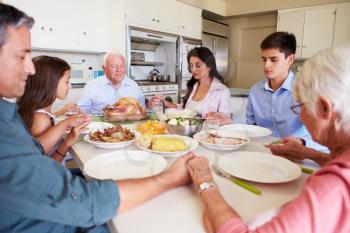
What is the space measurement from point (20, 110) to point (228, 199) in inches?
42.7

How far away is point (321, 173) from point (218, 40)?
16.1 feet

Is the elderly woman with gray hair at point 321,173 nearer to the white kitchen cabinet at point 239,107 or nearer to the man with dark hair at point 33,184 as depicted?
the man with dark hair at point 33,184

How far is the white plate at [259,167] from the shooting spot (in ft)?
2.73

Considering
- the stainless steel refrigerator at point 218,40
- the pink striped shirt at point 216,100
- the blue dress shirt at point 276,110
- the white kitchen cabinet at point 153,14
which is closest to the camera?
the blue dress shirt at point 276,110

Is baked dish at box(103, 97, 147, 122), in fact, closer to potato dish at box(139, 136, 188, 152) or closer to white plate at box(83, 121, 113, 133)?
white plate at box(83, 121, 113, 133)

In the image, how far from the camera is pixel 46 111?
139 centimetres

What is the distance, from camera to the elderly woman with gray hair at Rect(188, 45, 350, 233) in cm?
48

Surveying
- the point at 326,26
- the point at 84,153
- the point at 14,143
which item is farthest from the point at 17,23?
the point at 326,26

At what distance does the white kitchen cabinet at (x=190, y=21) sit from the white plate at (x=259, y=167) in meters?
3.65

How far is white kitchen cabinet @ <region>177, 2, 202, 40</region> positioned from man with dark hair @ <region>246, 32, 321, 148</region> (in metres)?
2.77

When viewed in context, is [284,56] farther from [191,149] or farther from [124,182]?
[124,182]

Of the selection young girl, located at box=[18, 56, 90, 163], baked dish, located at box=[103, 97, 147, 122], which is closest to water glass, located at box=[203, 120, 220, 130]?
baked dish, located at box=[103, 97, 147, 122]

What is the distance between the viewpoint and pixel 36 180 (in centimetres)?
56

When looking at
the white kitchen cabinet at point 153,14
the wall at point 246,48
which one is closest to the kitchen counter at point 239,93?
the wall at point 246,48
